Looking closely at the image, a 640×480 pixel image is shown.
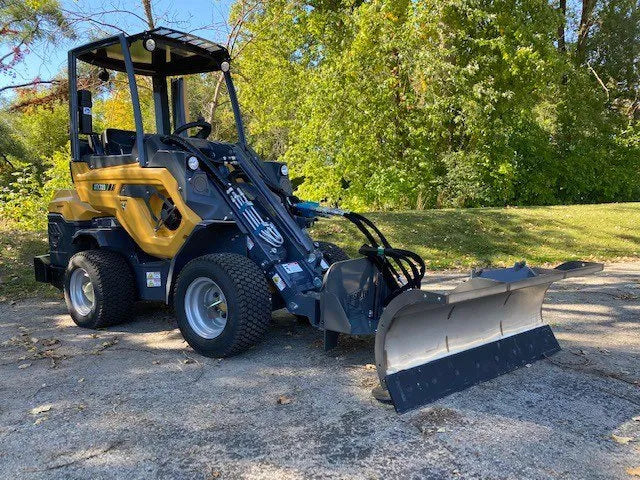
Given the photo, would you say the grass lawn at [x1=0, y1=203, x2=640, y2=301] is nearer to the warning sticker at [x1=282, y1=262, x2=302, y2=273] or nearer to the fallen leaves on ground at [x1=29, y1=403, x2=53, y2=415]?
the fallen leaves on ground at [x1=29, y1=403, x2=53, y2=415]

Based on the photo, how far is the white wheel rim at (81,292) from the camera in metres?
5.64

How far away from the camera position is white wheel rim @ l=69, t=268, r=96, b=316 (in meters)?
5.64

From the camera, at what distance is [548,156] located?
737 inches

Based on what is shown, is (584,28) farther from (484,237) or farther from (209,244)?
(209,244)

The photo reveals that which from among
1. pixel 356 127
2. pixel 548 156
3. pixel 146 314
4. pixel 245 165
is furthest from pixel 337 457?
pixel 548 156

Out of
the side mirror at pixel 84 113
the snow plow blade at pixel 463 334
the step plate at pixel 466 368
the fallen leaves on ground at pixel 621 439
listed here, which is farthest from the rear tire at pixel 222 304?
the fallen leaves on ground at pixel 621 439

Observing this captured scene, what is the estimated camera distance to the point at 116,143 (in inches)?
226

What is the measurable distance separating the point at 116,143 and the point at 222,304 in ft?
7.87

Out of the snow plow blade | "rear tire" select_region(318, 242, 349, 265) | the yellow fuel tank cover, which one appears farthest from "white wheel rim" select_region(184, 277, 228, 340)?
the yellow fuel tank cover

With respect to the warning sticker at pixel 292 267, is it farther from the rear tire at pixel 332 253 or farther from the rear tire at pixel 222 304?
the rear tire at pixel 332 253

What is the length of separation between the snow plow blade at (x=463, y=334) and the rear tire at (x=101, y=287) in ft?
10.0

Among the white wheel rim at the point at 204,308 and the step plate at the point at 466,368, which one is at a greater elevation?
the white wheel rim at the point at 204,308

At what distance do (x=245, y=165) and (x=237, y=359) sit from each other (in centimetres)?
181

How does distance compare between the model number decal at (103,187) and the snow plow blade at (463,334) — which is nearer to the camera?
the snow plow blade at (463,334)
